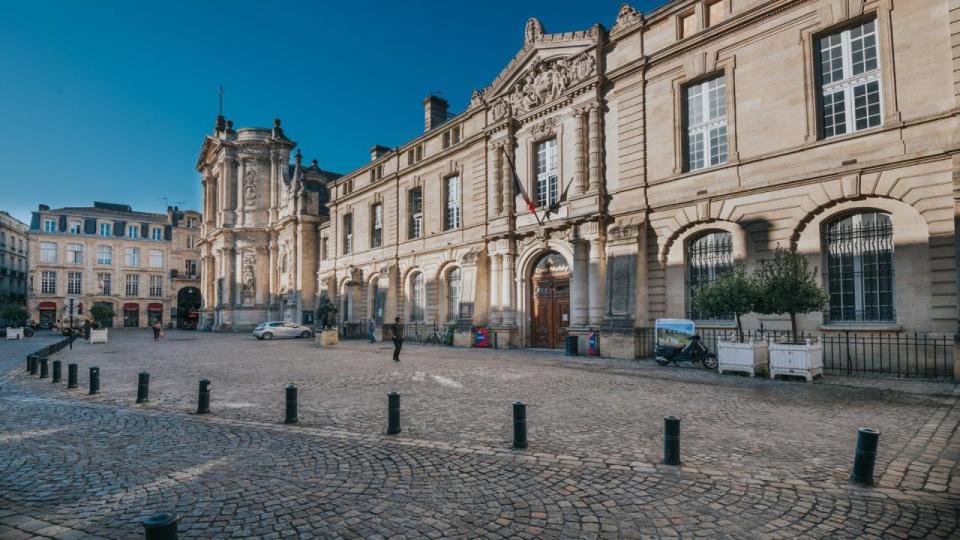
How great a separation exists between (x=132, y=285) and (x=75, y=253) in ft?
23.4

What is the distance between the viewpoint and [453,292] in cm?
2725

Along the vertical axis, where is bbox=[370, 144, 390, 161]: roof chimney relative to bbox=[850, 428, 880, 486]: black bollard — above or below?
above

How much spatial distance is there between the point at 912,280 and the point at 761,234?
3.69 metres

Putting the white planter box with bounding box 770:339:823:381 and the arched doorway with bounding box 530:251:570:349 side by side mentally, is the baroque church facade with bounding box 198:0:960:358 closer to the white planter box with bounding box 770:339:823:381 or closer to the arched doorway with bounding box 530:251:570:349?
the arched doorway with bounding box 530:251:570:349

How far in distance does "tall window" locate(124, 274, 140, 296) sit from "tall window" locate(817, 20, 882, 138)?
245 feet

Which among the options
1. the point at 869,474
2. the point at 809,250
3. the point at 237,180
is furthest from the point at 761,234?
the point at 237,180

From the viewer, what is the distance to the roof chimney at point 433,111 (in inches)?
1253

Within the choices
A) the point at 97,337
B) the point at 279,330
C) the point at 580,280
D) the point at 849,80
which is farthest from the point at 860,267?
the point at 97,337

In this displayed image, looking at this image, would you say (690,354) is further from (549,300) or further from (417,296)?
(417,296)

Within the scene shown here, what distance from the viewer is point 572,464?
5.52 meters

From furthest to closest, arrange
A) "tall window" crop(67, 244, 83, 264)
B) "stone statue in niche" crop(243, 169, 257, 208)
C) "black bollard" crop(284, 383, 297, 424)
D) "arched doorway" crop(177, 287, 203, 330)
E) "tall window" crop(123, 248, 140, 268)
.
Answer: "tall window" crop(123, 248, 140, 268) → "arched doorway" crop(177, 287, 203, 330) → "tall window" crop(67, 244, 83, 264) → "stone statue in niche" crop(243, 169, 257, 208) → "black bollard" crop(284, 383, 297, 424)

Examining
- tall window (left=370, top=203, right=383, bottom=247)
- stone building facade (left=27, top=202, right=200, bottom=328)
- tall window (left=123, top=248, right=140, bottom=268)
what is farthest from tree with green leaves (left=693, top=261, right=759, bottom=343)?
tall window (left=123, top=248, right=140, bottom=268)

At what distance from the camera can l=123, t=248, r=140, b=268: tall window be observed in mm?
65062

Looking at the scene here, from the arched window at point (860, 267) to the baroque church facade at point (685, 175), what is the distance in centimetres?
4
